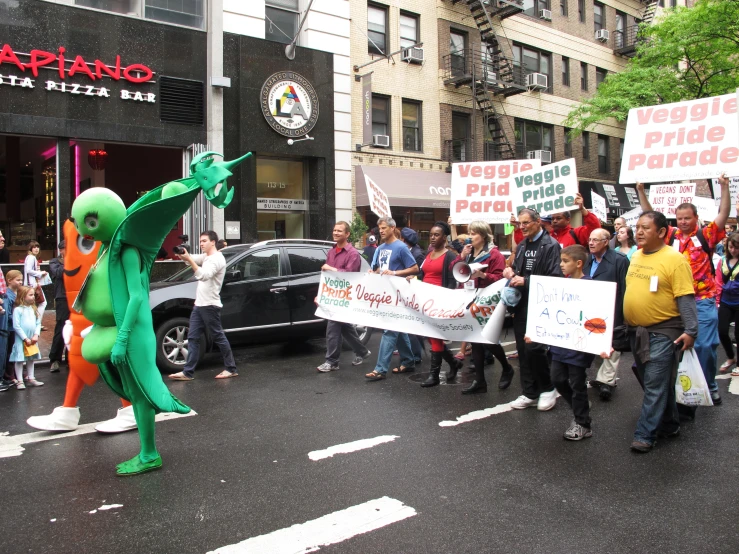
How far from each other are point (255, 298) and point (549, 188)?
430cm

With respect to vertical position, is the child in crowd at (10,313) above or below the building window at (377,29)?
below

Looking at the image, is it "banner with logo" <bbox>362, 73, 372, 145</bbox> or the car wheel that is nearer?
the car wheel

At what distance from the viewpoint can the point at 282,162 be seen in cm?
1831

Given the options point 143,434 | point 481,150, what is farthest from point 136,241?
point 481,150

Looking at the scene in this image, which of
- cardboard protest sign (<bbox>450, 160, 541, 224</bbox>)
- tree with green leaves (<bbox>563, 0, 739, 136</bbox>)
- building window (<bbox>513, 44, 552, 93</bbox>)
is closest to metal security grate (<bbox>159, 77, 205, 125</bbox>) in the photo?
cardboard protest sign (<bbox>450, 160, 541, 224</bbox>)

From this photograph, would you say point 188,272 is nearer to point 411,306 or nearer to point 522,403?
point 411,306

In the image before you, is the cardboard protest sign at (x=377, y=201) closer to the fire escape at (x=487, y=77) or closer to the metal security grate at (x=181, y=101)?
the metal security grate at (x=181, y=101)

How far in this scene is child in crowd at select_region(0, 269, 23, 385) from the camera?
290 inches

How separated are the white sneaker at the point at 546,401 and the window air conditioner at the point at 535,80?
69.8 feet

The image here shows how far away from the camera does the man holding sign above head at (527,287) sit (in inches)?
235

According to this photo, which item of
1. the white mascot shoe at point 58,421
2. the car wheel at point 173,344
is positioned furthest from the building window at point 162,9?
the white mascot shoe at point 58,421

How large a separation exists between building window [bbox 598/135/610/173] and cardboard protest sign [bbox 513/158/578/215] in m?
22.3

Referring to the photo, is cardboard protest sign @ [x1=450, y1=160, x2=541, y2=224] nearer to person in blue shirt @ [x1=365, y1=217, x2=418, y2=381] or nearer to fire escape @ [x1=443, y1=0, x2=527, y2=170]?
person in blue shirt @ [x1=365, y1=217, x2=418, y2=381]

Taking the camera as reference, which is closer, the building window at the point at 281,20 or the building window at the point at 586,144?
the building window at the point at 281,20
